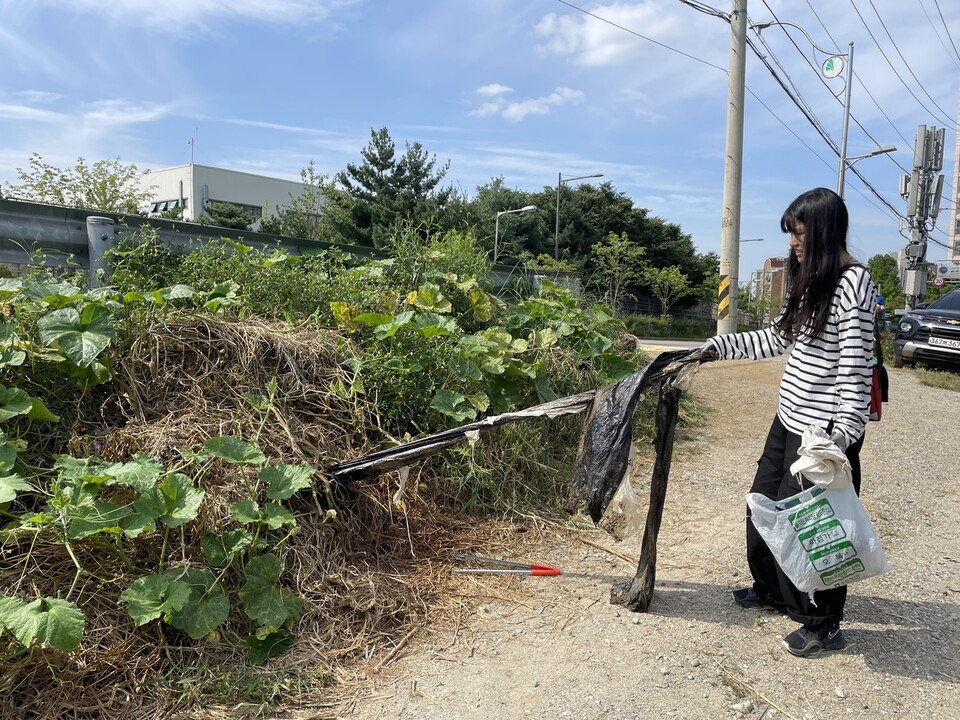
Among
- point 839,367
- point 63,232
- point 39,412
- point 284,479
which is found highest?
point 63,232

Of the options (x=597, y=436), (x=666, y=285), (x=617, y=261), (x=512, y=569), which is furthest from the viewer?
(x=666, y=285)

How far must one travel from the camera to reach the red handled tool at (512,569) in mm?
3348

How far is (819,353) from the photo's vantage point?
275 cm

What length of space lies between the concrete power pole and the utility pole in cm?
1158

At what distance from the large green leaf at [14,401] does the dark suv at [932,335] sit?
1311 centimetres

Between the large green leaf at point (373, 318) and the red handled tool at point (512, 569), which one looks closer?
the red handled tool at point (512, 569)

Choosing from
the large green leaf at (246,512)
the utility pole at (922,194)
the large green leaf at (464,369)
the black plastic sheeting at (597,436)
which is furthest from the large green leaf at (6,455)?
the utility pole at (922,194)

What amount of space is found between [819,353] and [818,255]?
15.4 inches

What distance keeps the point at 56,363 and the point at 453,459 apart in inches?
80.8

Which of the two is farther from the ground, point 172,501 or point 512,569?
point 172,501

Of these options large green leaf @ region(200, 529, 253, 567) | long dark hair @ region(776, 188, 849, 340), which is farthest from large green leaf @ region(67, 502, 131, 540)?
long dark hair @ region(776, 188, 849, 340)

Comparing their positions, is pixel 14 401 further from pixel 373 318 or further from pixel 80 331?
pixel 373 318

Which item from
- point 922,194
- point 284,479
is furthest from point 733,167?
point 922,194

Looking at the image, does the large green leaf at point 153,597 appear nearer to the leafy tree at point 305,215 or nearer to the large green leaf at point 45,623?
the large green leaf at point 45,623
